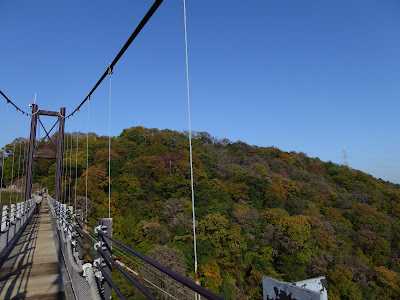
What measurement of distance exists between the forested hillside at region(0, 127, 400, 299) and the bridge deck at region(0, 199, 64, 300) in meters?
12.4

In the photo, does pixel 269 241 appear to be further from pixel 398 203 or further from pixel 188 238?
pixel 398 203

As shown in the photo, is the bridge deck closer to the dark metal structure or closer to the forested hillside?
the dark metal structure

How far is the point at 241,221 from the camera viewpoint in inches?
879

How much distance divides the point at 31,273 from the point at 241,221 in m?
20.4

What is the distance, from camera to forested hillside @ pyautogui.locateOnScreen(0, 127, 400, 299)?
1902 cm

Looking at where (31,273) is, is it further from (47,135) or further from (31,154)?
(47,135)

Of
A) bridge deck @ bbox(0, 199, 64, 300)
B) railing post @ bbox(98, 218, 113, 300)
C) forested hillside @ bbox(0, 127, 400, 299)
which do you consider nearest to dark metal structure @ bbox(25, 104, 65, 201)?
forested hillside @ bbox(0, 127, 400, 299)

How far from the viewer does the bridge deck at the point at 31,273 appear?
2665 mm

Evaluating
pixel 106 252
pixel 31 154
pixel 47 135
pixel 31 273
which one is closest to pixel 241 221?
pixel 47 135

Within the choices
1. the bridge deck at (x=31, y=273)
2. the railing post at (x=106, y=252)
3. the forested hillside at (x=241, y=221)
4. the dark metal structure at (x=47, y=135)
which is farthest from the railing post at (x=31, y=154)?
the railing post at (x=106, y=252)

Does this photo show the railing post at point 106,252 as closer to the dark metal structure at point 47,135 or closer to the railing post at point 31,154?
the dark metal structure at point 47,135

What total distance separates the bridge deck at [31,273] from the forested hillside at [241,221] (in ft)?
40.6

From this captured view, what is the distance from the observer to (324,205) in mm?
28453

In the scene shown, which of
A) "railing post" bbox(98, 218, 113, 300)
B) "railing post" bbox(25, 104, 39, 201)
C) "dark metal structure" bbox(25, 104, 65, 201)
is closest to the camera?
"railing post" bbox(98, 218, 113, 300)
